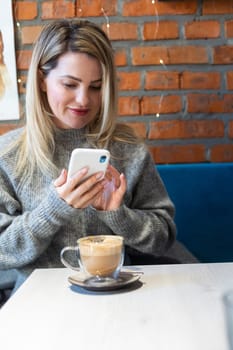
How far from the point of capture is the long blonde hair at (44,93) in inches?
57.3

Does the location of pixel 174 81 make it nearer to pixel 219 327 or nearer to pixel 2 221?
pixel 2 221

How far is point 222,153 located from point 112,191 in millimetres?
781

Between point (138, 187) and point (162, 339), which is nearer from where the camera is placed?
point (162, 339)

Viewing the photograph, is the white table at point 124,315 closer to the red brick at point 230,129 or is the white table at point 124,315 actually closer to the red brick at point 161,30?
the red brick at point 230,129

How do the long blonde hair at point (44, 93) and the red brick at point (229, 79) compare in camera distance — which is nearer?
the long blonde hair at point (44, 93)

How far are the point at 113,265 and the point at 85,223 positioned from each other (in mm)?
413

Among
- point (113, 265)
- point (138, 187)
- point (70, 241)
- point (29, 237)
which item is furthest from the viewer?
point (138, 187)

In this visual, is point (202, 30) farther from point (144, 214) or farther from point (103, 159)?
point (103, 159)

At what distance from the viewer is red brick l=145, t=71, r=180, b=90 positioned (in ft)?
6.37

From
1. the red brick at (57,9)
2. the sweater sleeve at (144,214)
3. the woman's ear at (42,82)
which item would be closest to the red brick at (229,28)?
the red brick at (57,9)

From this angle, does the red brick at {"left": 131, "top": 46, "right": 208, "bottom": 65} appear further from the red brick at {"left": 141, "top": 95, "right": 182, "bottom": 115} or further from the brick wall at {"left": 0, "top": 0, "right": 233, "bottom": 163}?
the red brick at {"left": 141, "top": 95, "right": 182, "bottom": 115}

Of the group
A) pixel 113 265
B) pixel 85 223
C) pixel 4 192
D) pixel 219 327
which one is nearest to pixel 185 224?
pixel 85 223

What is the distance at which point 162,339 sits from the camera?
0.73 meters

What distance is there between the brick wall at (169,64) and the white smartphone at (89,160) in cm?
85
